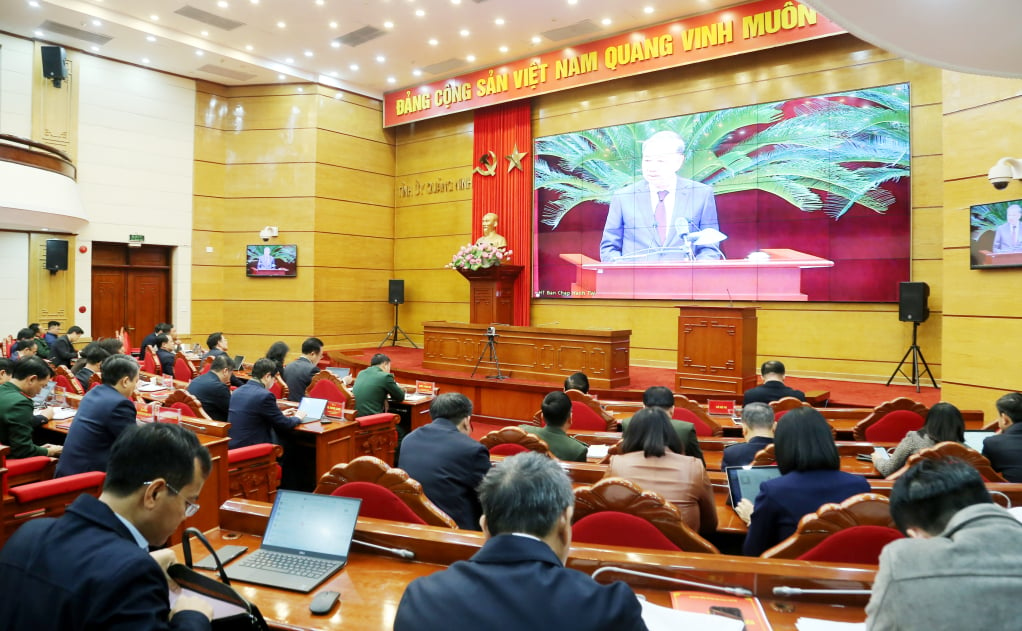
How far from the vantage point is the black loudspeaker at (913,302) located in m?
7.25

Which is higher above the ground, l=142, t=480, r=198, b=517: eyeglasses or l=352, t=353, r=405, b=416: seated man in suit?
l=142, t=480, r=198, b=517: eyeglasses

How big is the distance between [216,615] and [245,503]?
92 cm

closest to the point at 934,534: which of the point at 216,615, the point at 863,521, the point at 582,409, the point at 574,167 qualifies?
the point at 863,521

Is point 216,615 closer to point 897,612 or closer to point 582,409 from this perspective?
point 897,612

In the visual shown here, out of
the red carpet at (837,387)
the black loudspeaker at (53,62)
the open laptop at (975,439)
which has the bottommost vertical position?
the red carpet at (837,387)

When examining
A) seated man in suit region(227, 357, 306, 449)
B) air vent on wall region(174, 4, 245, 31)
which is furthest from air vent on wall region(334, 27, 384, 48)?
seated man in suit region(227, 357, 306, 449)

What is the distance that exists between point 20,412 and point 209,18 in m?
7.96

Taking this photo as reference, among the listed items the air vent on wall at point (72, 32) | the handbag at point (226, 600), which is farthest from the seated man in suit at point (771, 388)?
the air vent on wall at point (72, 32)

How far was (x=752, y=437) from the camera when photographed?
3.23 metres

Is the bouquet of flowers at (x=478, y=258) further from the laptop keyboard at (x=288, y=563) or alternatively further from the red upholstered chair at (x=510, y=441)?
the laptop keyboard at (x=288, y=563)

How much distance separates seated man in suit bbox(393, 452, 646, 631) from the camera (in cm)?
109

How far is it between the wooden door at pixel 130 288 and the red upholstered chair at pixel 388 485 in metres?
10.5

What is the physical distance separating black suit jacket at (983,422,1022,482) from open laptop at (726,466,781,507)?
122cm

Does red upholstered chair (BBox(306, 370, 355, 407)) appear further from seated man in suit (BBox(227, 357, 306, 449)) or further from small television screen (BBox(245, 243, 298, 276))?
small television screen (BBox(245, 243, 298, 276))
